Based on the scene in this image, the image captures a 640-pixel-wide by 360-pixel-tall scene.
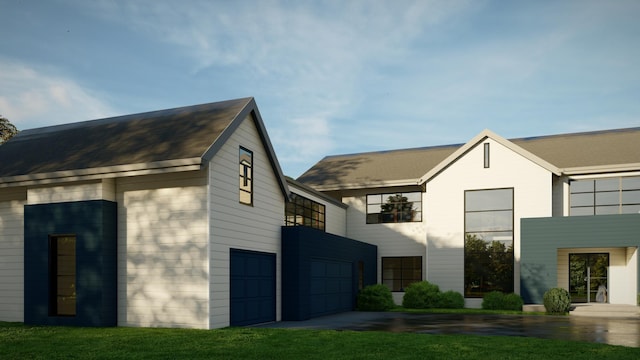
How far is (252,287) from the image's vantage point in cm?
1941

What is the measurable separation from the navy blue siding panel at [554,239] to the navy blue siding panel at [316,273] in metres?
8.05

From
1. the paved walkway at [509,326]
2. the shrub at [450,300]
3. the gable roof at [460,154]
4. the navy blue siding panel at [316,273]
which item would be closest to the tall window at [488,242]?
the shrub at [450,300]

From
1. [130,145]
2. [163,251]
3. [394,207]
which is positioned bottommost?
[163,251]

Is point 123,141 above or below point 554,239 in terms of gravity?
above

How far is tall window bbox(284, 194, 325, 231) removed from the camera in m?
25.9

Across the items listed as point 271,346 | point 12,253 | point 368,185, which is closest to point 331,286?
point 368,185

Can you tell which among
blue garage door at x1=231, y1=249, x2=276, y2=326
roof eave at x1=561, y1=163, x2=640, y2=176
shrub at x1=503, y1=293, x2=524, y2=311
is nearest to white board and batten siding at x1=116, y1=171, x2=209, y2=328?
blue garage door at x1=231, y1=249, x2=276, y2=326

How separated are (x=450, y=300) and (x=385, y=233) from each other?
5606mm

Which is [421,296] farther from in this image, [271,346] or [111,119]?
[271,346]

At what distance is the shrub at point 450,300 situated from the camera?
28.3 meters

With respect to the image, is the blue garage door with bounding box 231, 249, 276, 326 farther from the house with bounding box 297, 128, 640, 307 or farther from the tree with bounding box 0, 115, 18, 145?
the tree with bounding box 0, 115, 18, 145

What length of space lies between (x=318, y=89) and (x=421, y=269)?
440 inches

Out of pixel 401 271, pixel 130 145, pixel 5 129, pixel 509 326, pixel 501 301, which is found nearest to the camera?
pixel 130 145

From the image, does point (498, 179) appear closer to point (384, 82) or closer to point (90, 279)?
point (384, 82)
